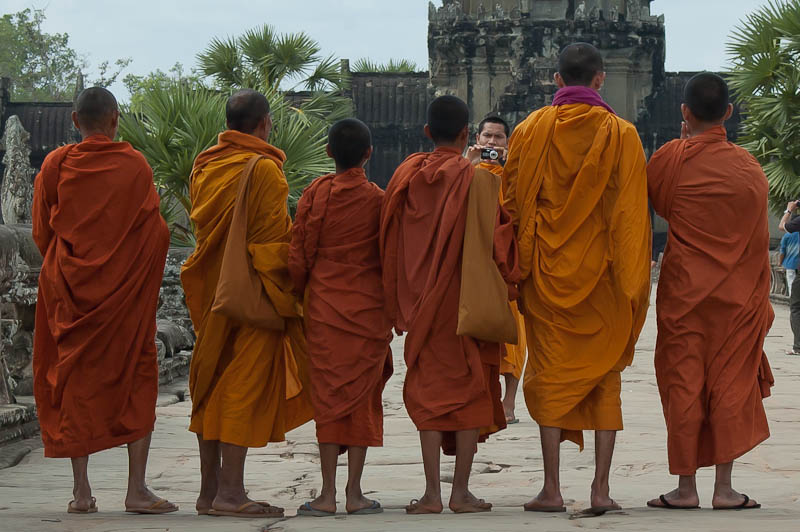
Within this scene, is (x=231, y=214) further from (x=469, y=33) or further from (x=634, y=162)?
(x=469, y=33)

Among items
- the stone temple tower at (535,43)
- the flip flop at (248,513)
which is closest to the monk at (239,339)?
the flip flop at (248,513)

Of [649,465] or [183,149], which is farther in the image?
[183,149]

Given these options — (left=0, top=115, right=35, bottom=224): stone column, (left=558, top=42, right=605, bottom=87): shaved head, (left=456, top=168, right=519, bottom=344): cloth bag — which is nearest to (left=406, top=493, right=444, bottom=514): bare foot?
(left=456, top=168, right=519, bottom=344): cloth bag

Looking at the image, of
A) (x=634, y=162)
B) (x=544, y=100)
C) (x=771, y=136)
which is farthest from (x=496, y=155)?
(x=544, y=100)

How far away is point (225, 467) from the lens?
474 cm

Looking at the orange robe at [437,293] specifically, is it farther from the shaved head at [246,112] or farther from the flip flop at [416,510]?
the shaved head at [246,112]

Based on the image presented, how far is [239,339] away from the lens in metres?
4.83

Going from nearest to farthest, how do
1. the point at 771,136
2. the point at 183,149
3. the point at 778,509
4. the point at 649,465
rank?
the point at 778,509 < the point at 649,465 < the point at 183,149 < the point at 771,136

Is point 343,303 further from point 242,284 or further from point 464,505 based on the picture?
point 464,505

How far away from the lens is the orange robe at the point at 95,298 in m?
4.76

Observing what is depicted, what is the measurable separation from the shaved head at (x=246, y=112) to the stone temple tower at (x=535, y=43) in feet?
76.1

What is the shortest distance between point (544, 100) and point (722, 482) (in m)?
23.3

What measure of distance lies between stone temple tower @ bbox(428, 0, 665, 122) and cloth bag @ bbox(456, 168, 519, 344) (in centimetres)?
2340

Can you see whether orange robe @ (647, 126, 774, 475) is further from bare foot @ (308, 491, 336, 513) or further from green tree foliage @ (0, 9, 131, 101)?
green tree foliage @ (0, 9, 131, 101)
